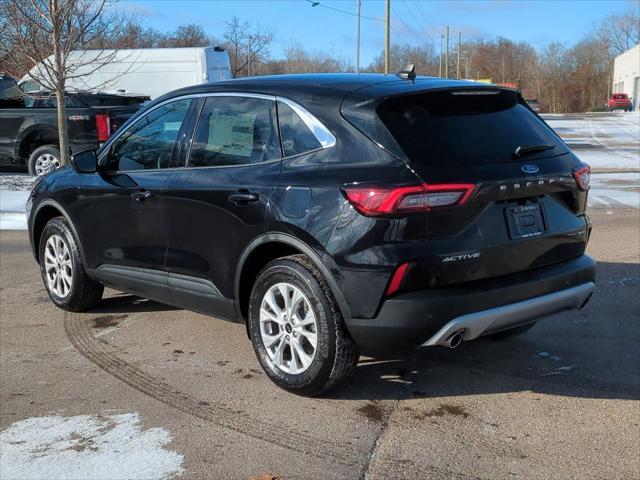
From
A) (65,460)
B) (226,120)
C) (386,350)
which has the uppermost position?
(226,120)

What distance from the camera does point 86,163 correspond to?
5.38 m

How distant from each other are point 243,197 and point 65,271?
2373mm

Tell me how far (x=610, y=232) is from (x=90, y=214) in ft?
21.1

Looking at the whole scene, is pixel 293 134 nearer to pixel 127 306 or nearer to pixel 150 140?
pixel 150 140

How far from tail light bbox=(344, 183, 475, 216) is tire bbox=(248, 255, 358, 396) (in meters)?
0.52

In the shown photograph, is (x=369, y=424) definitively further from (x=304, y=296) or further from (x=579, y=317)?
(x=579, y=317)

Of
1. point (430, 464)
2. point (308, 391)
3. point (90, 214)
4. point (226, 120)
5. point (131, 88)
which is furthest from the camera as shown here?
point (131, 88)

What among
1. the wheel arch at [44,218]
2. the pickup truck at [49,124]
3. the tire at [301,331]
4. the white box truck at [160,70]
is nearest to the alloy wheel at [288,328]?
the tire at [301,331]

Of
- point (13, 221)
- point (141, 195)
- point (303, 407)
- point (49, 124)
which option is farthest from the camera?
point (49, 124)

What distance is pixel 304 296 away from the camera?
3916 millimetres

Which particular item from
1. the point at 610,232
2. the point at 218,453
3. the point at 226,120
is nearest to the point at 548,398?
the point at 218,453

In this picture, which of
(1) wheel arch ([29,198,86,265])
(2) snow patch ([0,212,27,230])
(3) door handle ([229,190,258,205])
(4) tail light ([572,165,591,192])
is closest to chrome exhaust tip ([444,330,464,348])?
(4) tail light ([572,165,591,192])

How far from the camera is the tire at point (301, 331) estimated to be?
12.6 ft

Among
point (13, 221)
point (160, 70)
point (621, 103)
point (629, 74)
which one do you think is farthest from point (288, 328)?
point (629, 74)
